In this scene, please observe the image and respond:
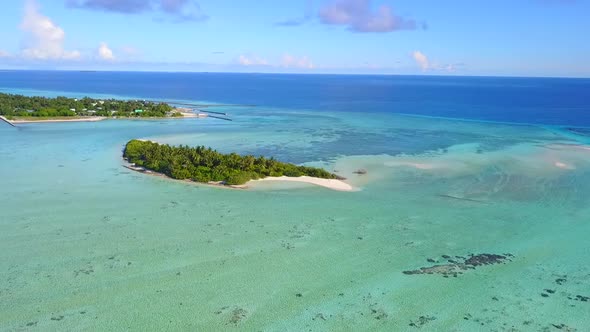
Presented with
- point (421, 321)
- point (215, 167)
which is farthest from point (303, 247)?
point (215, 167)

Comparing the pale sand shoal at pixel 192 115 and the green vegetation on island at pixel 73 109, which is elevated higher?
the green vegetation on island at pixel 73 109

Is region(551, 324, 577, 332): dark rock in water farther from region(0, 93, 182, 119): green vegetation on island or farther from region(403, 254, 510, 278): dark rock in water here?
region(0, 93, 182, 119): green vegetation on island

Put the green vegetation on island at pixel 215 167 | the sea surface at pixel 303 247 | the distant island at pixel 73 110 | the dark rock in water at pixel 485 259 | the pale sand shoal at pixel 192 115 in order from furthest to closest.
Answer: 1. the pale sand shoal at pixel 192 115
2. the distant island at pixel 73 110
3. the green vegetation on island at pixel 215 167
4. the dark rock in water at pixel 485 259
5. the sea surface at pixel 303 247

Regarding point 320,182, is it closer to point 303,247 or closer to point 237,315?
point 303,247

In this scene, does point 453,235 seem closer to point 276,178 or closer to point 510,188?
point 510,188

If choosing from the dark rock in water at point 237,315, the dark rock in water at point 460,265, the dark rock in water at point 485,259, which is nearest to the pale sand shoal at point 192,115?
the dark rock in water at point 460,265

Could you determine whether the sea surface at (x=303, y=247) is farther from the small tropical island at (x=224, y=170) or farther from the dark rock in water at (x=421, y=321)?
the small tropical island at (x=224, y=170)

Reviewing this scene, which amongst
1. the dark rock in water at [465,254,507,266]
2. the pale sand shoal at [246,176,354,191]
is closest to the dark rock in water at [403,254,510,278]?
the dark rock in water at [465,254,507,266]

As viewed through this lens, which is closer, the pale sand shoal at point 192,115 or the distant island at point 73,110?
the distant island at point 73,110
